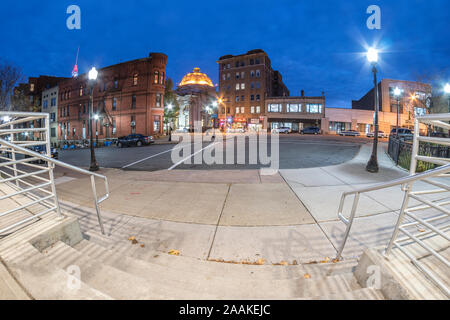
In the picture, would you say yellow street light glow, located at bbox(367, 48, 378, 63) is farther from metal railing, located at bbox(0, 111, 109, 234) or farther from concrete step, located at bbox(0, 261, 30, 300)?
concrete step, located at bbox(0, 261, 30, 300)

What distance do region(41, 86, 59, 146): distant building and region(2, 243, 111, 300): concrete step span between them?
199 ft

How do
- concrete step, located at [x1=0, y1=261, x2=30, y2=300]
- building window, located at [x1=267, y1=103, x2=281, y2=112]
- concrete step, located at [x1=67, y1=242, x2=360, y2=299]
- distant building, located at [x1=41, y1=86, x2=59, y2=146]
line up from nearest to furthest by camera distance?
1. concrete step, located at [x1=0, y1=261, x2=30, y2=300]
2. concrete step, located at [x1=67, y1=242, x2=360, y2=299]
3. distant building, located at [x1=41, y1=86, x2=59, y2=146]
4. building window, located at [x1=267, y1=103, x2=281, y2=112]

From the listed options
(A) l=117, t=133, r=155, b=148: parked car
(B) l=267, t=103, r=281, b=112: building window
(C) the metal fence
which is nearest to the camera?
(C) the metal fence

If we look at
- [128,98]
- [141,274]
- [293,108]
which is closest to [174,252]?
[141,274]

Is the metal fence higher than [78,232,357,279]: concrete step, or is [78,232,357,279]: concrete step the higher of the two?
the metal fence

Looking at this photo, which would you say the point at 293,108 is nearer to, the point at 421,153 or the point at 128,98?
the point at 128,98

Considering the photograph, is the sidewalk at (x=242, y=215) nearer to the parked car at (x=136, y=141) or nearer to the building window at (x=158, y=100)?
the parked car at (x=136, y=141)

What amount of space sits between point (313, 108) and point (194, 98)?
3119 centimetres

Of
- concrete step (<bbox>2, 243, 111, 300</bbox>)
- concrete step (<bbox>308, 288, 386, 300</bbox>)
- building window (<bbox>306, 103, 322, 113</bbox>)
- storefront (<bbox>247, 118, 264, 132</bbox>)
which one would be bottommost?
concrete step (<bbox>308, 288, 386, 300</bbox>)

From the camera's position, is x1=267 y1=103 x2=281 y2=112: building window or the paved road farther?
x1=267 y1=103 x2=281 y2=112: building window

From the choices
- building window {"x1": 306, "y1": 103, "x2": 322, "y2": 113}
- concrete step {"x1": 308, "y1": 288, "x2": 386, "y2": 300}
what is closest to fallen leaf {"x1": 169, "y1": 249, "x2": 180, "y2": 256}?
concrete step {"x1": 308, "y1": 288, "x2": 386, "y2": 300}

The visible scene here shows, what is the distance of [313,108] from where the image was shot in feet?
173

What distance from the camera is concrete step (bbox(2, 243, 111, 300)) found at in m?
1.74
